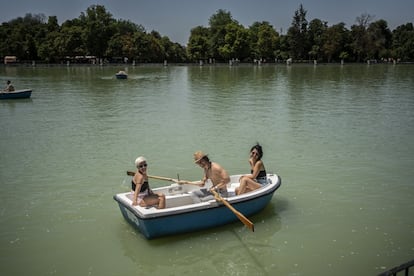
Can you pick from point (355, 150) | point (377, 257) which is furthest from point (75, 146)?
point (377, 257)

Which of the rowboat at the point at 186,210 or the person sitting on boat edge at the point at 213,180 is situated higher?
the person sitting on boat edge at the point at 213,180

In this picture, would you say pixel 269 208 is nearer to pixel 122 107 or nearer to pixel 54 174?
pixel 54 174

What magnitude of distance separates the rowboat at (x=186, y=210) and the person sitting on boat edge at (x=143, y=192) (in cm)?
18

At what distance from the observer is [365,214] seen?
31.1ft

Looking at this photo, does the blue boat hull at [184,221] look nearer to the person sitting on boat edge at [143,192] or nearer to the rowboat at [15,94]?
the person sitting on boat edge at [143,192]

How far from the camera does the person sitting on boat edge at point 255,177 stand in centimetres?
879

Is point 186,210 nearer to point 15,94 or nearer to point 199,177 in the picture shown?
point 199,177

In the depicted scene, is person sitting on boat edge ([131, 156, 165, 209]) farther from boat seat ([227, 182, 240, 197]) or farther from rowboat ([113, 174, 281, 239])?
boat seat ([227, 182, 240, 197])

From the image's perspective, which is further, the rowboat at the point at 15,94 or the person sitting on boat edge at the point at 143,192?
the rowboat at the point at 15,94

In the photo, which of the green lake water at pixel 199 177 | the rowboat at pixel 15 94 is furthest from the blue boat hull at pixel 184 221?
the rowboat at pixel 15 94

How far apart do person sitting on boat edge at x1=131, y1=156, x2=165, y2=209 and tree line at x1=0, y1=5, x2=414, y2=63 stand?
92969 mm

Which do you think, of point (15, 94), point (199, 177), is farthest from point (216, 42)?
point (199, 177)

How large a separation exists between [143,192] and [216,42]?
328 ft

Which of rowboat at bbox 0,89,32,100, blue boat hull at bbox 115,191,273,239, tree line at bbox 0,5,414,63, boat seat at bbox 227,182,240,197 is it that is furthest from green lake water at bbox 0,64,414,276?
tree line at bbox 0,5,414,63
